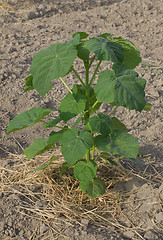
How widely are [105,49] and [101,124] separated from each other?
1.31 feet

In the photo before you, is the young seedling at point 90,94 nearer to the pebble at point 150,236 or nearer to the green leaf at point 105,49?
the green leaf at point 105,49

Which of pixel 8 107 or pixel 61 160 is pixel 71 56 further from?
pixel 8 107

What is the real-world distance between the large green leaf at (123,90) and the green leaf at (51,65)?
0.61 feet

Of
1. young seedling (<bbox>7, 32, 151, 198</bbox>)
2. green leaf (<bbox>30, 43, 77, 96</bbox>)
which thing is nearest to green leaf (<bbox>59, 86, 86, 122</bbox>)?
young seedling (<bbox>7, 32, 151, 198</bbox>)

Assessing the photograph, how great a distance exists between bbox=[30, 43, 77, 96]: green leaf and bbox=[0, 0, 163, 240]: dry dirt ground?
769 mm

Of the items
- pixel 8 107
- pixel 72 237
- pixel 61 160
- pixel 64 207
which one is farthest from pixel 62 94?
pixel 72 237

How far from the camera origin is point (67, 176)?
2314 millimetres

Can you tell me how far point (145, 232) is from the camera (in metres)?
1.92

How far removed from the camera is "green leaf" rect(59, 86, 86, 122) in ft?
6.03

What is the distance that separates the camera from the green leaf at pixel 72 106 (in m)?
1.84

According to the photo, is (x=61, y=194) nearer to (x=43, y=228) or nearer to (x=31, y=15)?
(x=43, y=228)

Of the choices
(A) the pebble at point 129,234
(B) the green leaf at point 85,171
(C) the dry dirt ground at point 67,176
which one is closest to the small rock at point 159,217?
(C) the dry dirt ground at point 67,176

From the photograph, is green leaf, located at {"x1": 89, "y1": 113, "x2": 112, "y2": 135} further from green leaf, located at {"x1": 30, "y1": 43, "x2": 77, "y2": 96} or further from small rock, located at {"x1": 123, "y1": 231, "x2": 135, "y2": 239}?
small rock, located at {"x1": 123, "y1": 231, "x2": 135, "y2": 239}

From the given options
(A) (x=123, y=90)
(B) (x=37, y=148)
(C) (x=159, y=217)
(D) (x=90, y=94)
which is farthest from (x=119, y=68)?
(C) (x=159, y=217)
